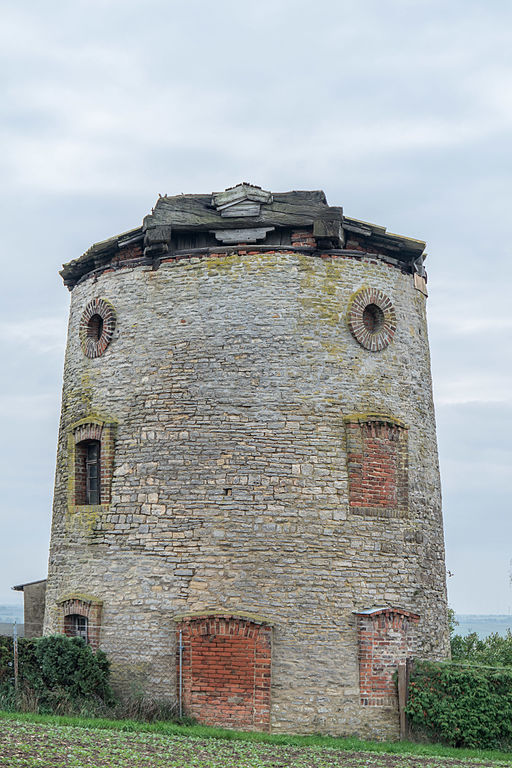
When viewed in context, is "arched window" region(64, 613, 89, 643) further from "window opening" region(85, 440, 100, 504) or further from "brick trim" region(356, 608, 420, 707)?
"brick trim" region(356, 608, 420, 707)

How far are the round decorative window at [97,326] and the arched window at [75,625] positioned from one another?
16.5ft

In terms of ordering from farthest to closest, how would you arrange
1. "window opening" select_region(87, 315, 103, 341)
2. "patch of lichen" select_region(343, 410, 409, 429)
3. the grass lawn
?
1. "window opening" select_region(87, 315, 103, 341)
2. "patch of lichen" select_region(343, 410, 409, 429)
3. the grass lawn

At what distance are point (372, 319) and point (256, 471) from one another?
394 centimetres

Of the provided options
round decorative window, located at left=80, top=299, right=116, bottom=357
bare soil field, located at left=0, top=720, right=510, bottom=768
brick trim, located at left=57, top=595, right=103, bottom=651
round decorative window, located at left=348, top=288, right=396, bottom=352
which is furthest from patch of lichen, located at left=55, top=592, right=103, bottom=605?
round decorative window, located at left=348, top=288, right=396, bottom=352

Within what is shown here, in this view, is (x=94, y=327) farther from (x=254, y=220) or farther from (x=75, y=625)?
(x=75, y=625)

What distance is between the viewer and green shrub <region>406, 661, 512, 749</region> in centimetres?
1433

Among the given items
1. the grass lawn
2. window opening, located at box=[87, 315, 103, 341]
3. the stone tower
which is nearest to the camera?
the grass lawn

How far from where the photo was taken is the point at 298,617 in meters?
14.8

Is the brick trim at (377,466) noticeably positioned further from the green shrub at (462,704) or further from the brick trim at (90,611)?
the brick trim at (90,611)

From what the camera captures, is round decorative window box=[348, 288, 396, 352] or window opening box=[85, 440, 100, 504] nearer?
round decorative window box=[348, 288, 396, 352]

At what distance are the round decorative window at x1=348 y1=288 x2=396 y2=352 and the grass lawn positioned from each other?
Result: 6.99 metres

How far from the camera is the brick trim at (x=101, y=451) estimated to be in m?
16.4

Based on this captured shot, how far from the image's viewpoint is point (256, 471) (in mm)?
15344

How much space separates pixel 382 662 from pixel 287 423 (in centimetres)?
440
